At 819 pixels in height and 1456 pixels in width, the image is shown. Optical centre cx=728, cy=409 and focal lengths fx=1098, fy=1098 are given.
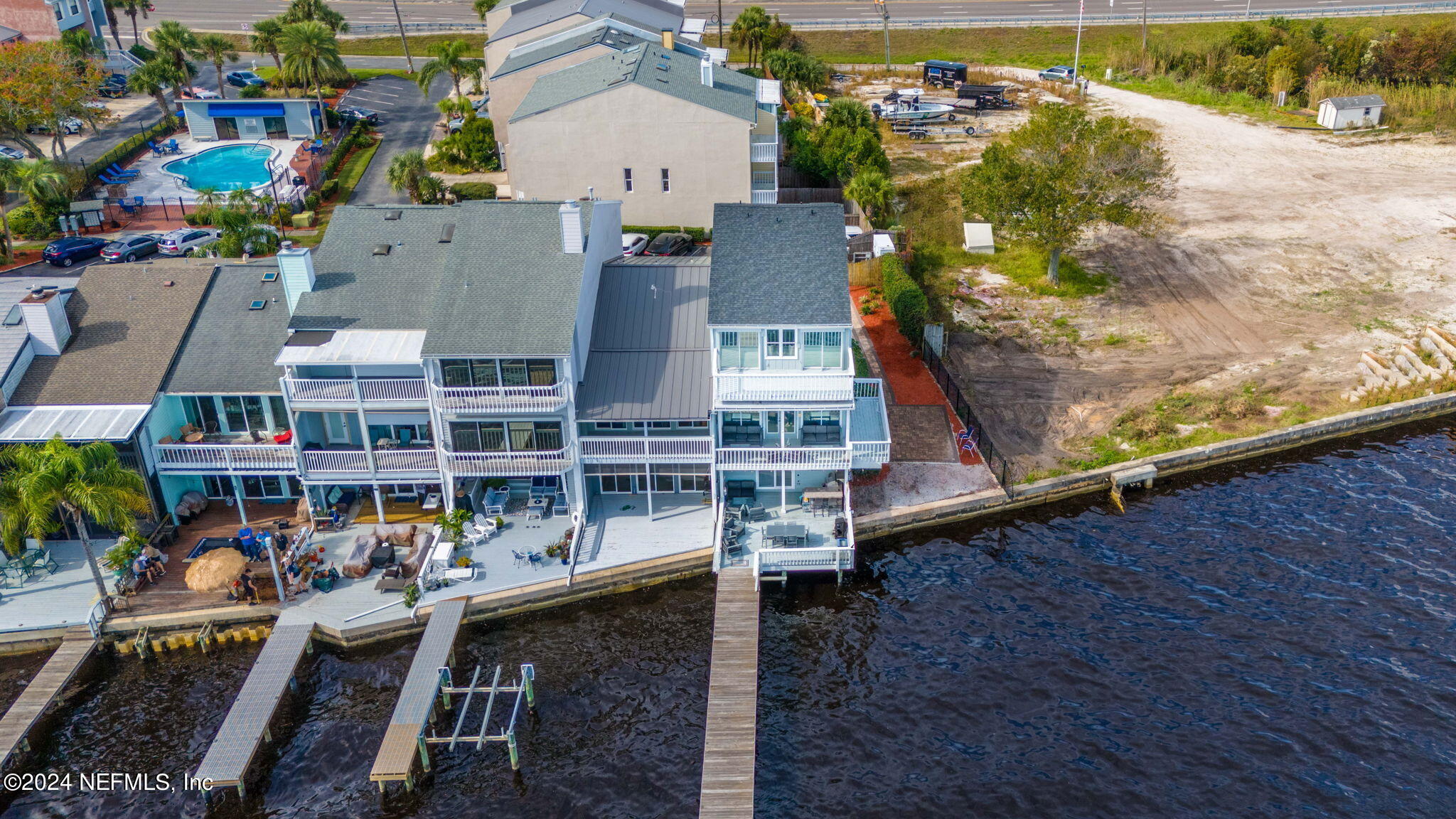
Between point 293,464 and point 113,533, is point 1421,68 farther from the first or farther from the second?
point 113,533

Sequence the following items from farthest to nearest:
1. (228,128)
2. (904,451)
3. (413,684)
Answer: (228,128) → (904,451) → (413,684)

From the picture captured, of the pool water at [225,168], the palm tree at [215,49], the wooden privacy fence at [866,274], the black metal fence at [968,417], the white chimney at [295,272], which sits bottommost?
→ the black metal fence at [968,417]

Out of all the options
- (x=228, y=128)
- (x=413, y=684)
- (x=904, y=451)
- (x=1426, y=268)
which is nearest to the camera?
(x=413, y=684)

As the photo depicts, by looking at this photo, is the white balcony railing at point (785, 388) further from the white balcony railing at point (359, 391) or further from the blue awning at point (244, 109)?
the blue awning at point (244, 109)

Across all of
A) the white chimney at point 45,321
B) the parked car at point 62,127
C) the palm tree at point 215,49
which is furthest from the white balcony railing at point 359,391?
the palm tree at point 215,49

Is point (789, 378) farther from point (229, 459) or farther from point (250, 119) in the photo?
point (250, 119)

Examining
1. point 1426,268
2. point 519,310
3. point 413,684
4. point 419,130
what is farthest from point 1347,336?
point 419,130
